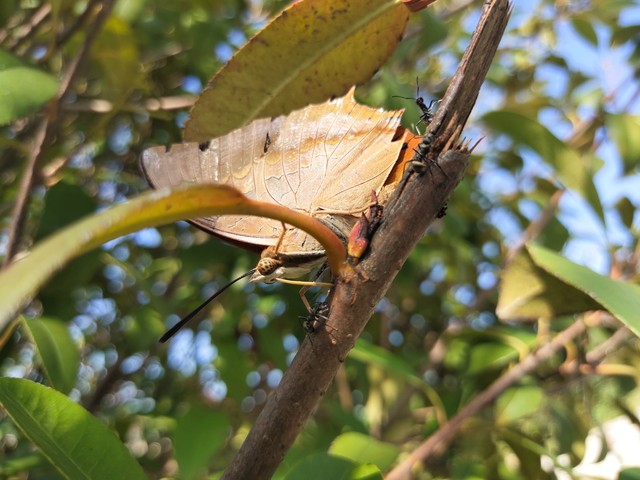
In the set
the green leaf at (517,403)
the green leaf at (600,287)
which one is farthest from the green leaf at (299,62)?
the green leaf at (517,403)

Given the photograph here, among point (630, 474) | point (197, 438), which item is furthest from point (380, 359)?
point (630, 474)

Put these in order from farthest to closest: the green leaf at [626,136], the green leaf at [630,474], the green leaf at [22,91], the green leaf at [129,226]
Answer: the green leaf at [626,136] < the green leaf at [630,474] < the green leaf at [22,91] < the green leaf at [129,226]

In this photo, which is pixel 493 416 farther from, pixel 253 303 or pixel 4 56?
pixel 4 56

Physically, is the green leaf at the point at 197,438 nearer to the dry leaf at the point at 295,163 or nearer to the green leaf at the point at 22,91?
the dry leaf at the point at 295,163

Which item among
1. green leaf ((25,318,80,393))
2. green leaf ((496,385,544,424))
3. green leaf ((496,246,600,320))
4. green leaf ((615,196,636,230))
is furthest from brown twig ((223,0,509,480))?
green leaf ((615,196,636,230))

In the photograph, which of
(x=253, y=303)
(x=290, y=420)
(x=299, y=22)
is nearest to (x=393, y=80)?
(x=299, y=22)

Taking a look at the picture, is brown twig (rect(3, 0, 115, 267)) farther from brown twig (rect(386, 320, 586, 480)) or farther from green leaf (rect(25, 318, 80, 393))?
brown twig (rect(386, 320, 586, 480))

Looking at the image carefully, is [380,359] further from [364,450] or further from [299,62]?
[299,62]
